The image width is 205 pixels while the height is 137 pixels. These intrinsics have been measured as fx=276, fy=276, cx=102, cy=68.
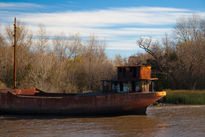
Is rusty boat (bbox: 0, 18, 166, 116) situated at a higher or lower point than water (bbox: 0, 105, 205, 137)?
higher

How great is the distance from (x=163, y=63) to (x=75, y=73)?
1079cm

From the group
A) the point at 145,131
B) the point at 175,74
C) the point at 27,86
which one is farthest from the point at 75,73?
the point at 145,131

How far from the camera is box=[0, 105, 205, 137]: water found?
14180mm

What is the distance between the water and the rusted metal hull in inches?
24.3

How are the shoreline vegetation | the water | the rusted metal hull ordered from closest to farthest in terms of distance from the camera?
the water < the rusted metal hull < the shoreline vegetation

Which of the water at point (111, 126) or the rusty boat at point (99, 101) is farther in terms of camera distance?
the rusty boat at point (99, 101)

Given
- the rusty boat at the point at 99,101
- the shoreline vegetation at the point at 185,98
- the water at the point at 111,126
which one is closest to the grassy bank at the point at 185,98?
the shoreline vegetation at the point at 185,98

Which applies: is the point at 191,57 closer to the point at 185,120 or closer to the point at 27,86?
the point at 185,120

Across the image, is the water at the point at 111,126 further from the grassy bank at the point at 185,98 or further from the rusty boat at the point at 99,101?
the grassy bank at the point at 185,98

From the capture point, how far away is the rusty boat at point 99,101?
19.0 meters

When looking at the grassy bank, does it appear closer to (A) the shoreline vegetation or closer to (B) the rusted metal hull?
(A) the shoreline vegetation

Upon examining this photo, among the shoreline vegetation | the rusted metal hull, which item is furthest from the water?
the shoreline vegetation

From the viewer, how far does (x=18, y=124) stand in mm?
16672

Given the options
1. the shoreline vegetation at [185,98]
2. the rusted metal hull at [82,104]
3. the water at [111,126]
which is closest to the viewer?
the water at [111,126]
